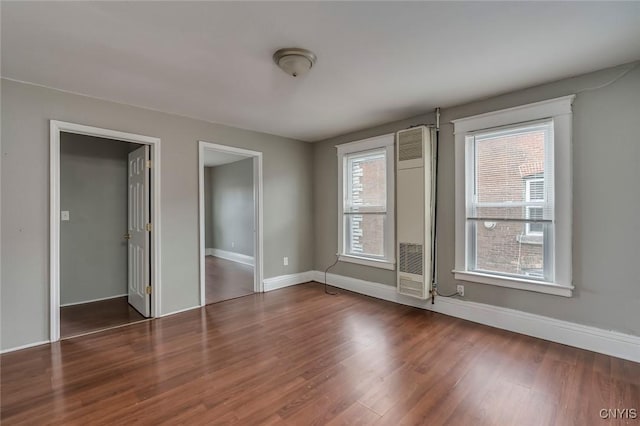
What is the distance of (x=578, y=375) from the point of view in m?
2.19

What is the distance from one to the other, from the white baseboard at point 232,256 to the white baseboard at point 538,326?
3.79 m

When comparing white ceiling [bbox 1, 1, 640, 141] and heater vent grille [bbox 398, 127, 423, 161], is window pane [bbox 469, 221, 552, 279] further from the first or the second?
white ceiling [bbox 1, 1, 640, 141]

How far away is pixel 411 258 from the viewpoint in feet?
12.0

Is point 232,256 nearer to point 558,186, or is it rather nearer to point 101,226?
point 101,226

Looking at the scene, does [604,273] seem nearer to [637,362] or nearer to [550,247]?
[550,247]

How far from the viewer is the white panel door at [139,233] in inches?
137

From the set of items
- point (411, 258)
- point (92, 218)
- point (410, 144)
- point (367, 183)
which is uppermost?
point (410, 144)

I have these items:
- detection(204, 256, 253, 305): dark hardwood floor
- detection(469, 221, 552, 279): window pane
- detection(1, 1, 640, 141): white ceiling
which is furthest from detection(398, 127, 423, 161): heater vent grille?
detection(204, 256, 253, 305): dark hardwood floor

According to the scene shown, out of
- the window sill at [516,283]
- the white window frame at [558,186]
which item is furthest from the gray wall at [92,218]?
the white window frame at [558,186]

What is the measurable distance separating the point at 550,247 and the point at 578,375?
44.2 inches

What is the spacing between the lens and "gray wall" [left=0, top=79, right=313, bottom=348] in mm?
2613

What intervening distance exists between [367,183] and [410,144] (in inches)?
39.2
